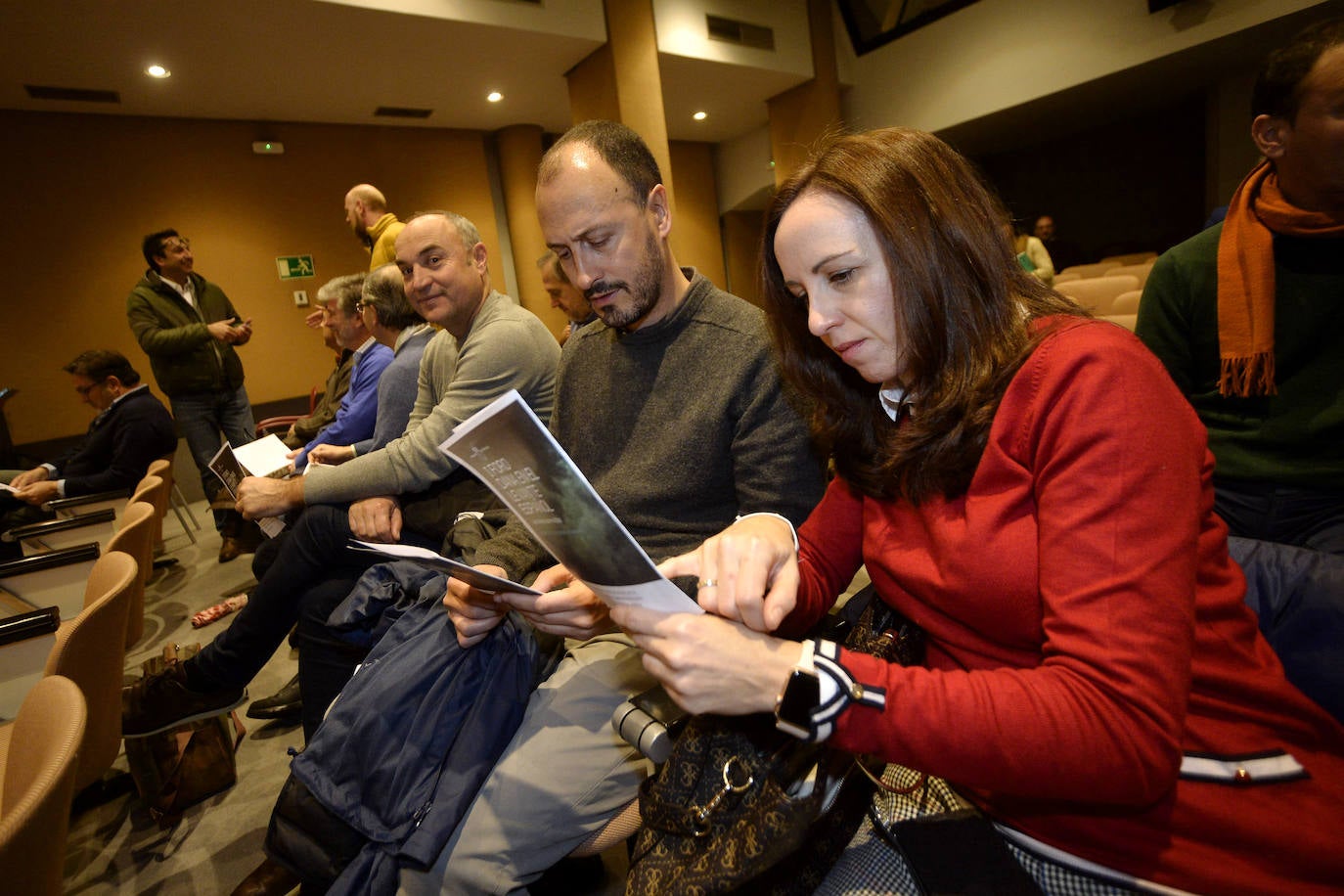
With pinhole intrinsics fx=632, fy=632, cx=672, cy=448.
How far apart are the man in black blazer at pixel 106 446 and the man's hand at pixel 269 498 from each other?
7.70 ft

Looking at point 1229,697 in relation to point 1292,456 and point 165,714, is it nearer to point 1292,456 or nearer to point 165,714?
point 1292,456

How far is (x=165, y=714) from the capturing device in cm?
188

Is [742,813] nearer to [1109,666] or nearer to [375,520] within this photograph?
[1109,666]

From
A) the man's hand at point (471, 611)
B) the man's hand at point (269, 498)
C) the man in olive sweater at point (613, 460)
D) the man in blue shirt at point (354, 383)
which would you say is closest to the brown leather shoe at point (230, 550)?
the man in blue shirt at point (354, 383)

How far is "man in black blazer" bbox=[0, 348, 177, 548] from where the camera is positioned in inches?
146

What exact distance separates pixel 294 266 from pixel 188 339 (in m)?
2.34

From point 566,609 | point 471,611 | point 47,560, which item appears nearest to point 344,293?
point 47,560

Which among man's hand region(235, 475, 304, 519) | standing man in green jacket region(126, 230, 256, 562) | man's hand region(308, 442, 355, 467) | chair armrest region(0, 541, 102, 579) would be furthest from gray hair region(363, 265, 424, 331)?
standing man in green jacket region(126, 230, 256, 562)

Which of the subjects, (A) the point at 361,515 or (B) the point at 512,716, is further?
(A) the point at 361,515

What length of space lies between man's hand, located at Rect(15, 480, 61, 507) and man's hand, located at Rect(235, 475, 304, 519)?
2.75 m

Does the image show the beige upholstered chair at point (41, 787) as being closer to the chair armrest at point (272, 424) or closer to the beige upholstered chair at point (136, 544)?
the beige upholstered chair at point (136, 544)

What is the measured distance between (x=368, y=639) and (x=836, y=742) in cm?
133

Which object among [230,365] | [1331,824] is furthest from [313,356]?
[1331,824]

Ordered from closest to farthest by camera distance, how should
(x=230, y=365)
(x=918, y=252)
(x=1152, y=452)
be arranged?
(x=1152, y=452) < (x=918, y=252) < (x=230, y=365)
